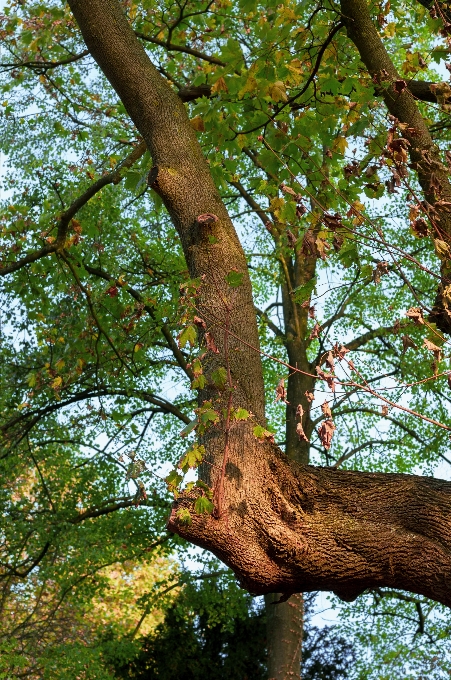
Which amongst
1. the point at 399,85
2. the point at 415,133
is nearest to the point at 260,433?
the point at 415,133

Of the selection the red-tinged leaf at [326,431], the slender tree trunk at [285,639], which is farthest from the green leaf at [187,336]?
the slender tree trunk at [285,639]

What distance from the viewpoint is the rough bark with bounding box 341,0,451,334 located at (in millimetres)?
5070

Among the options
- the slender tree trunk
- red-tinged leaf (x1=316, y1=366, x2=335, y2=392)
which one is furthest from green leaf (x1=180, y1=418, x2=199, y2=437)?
the slender tree trunk

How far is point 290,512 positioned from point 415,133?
2359 mm

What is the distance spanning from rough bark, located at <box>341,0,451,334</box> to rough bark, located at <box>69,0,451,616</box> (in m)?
1.08

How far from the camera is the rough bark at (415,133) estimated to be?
16.6 ft

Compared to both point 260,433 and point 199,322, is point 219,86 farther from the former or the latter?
point 260,433

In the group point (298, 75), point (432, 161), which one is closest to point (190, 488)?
point (432, 161)

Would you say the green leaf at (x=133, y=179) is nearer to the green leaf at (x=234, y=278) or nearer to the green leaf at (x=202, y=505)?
the green leaf at (x=234, y=278)

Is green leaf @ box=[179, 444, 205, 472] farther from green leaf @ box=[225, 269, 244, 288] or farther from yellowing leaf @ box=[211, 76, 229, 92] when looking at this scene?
yellowing leaf @ box=[211, 76, 229, 92]

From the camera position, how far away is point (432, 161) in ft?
16.9

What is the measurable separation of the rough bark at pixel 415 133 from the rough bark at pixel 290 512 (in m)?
1.08

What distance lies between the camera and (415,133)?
5.02m

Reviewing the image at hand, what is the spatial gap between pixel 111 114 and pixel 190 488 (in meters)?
11.6
